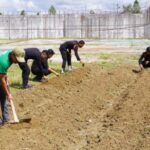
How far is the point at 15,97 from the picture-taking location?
12.6 meters

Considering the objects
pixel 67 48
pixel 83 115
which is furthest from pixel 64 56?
pixel 83 115

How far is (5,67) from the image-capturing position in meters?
8.69

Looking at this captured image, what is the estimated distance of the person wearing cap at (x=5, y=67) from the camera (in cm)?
832

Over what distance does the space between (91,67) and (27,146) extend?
36.7 feet

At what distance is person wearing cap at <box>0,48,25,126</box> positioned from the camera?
27.3 feet

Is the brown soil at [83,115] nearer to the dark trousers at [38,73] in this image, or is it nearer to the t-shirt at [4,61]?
the dark trousers at [38,73]

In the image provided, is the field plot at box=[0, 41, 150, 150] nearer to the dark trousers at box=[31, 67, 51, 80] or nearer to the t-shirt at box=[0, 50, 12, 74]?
the dark trousers at box=[31, 67, 51, 80]

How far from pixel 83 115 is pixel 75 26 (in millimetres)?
45403

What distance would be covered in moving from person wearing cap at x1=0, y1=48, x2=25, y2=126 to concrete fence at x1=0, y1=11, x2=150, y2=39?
1794 inches

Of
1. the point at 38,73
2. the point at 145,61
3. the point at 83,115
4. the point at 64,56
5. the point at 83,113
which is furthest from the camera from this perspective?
the point at 145,61

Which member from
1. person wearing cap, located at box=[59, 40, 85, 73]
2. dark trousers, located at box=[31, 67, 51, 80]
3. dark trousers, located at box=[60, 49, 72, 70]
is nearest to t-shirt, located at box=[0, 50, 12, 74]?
dark trousers, located at box=[31, 67, 51, 80]

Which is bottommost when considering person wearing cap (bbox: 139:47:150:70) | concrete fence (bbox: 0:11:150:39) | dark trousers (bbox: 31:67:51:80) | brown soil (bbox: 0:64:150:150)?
brown soil (bbox: 0:64:150:150)

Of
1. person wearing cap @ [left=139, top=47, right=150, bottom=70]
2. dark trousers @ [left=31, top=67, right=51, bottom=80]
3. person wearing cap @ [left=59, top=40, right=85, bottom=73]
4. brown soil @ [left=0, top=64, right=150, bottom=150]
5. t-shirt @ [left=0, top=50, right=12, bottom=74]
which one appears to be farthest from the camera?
person wearing cap @ [left=139, top=47, right=150, bottom=70]

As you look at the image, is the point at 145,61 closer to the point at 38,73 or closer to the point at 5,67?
the point at 38,73
